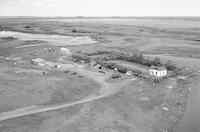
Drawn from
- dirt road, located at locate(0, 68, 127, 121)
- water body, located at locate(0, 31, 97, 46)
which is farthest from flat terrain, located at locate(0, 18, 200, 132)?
water body, located at locate(0, 31, 97, 46)

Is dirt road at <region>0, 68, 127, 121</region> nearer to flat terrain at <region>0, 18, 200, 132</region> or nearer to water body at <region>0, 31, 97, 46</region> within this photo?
flat terrain at <region>0, 18, 200, 132</region>

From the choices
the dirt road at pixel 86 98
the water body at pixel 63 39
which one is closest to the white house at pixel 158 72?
the dirt road at pixel 86 98

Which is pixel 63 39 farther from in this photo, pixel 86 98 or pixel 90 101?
pixel 90 101

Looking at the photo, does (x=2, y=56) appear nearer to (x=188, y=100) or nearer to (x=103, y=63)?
(x=103, y=63)

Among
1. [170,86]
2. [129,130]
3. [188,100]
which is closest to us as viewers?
[129,130]

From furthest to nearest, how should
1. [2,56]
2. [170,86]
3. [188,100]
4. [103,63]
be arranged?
1. [2,56]
2. [103,63]
3. [170,86]
4. [188,100]

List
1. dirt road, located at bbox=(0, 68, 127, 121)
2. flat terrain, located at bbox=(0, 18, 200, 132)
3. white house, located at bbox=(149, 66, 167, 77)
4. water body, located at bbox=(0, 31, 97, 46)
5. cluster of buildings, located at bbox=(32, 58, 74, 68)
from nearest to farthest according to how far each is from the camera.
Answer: flat terrain, located at bbox=(0, 18, 200, 132) → dirt road, located at bbox=(0, 68, 127, 121) → white house, located at bbox=(149, 66, 167, 77) → cluster of buildings, located at bbox=(32, 58, 74, 68) → water body, located at bbox=(0, 31, 97, 46)

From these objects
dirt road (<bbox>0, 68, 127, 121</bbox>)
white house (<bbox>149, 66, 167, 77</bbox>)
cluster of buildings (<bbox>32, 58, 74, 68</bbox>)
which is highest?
white house (<bbox>149, 66, 167, 77</bbox>)

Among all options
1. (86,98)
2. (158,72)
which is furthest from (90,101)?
(158,72)

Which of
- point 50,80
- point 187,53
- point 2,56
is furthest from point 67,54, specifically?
point 187,53

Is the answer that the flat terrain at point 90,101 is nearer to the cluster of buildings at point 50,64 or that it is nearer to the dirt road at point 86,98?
the dirt road at point 86,98

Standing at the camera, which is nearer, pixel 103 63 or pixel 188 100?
pixel 188 100
